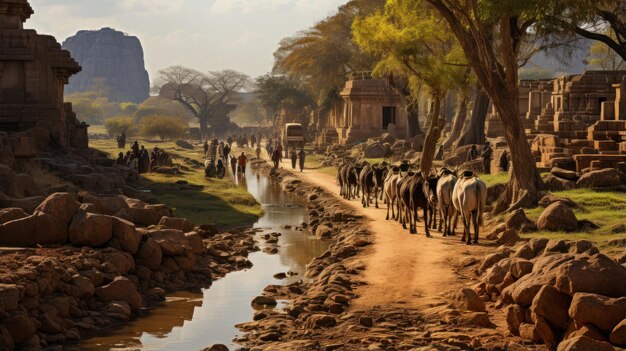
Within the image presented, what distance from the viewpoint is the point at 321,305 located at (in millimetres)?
13344

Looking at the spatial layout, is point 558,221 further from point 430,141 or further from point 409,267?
point 430,141

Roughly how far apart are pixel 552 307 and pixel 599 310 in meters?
0.67

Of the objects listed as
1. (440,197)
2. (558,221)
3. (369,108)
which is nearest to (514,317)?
(558,221)

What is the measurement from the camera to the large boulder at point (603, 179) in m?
22.5

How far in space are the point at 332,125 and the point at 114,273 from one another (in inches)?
2121

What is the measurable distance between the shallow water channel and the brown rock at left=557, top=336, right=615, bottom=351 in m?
4.64

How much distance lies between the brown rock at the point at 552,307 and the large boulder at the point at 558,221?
7995 millimetres

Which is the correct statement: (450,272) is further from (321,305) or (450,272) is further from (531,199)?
(531,199)

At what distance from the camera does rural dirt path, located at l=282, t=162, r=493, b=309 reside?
13383 millimetres

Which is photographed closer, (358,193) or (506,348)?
(506,348)

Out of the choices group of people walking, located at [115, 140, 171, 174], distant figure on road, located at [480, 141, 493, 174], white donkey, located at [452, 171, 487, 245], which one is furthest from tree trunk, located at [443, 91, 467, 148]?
white donkey, located at [452, 171, 487, 245]

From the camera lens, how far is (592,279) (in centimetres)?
1020

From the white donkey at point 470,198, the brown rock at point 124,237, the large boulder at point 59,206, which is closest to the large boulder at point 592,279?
the white donkey at point 470,198

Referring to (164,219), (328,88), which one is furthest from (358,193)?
(328,88)
